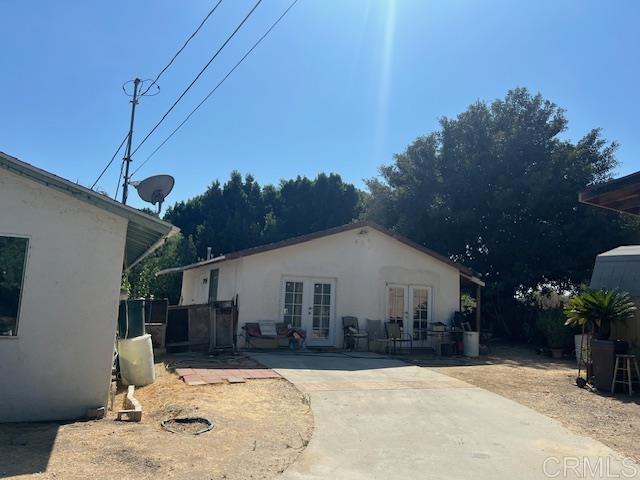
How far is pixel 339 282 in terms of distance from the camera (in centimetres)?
1435

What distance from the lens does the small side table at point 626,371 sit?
866 centimetres

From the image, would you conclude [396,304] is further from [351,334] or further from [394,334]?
[351,334]

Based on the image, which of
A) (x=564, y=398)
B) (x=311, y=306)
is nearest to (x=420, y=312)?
(x=311, y=306)

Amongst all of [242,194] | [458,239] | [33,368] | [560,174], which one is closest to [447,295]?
[458,239]

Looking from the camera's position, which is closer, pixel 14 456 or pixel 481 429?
pixel 14 456

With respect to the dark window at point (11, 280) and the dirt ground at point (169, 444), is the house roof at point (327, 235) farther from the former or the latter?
the dark window at point (11, 280)

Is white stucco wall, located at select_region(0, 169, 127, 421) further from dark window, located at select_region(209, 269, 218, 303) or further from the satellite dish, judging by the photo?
dark window, located at select_region(209, 269, 218, 303)

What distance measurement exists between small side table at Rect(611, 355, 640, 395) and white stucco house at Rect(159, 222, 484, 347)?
6.70 m

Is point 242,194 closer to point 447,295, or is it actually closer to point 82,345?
point 447,295

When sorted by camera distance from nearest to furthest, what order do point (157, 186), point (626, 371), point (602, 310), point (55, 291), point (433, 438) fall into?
point (433, 438) → point (55, 291) → point (626, 371) → point (602, 310) → point (157, 186)

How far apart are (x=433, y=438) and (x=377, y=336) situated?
8.45 metres

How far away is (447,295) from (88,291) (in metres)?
11.8

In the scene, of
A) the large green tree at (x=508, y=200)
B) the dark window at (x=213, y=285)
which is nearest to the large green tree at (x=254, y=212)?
the large green tree at (x=508, y=200)

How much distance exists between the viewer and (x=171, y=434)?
5422 millimetres
